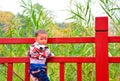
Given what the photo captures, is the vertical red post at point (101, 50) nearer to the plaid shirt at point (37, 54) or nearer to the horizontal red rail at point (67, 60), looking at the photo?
the horizontal red rail at point (67, 60)

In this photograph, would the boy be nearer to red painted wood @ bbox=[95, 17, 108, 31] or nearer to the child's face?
the child's face

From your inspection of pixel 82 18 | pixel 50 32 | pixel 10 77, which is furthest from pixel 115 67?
pixel 10 77

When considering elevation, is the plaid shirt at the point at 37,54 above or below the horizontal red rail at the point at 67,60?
above

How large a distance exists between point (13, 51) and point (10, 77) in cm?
107

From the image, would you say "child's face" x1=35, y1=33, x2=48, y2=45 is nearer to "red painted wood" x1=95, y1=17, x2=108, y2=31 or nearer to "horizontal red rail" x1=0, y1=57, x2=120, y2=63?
"horizontal red rail" x1=0, y1=57, x2=120, y2=63

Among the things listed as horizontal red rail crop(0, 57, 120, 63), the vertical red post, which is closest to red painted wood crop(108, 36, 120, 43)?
the vertical red post

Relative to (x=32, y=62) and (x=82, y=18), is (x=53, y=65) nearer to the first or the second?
(x=82, y=18)

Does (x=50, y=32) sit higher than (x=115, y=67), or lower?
higher

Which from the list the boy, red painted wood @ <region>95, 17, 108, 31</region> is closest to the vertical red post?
red painted wood @ <region>95, 17, 108, 31</region>

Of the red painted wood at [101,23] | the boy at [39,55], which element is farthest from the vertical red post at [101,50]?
the boy at [39,55]

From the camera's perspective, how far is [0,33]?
14.3 ft

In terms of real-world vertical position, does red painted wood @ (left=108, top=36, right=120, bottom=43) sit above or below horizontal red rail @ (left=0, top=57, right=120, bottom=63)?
above

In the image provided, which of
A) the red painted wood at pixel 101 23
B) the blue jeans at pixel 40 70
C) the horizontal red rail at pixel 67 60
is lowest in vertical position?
the blue jeans at pixel 40 70

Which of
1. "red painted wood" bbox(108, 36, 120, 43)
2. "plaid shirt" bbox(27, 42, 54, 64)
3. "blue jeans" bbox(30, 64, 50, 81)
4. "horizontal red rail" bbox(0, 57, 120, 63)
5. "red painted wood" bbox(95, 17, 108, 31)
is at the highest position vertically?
"red painted wood" bbox(95, 17, 108, 31)
